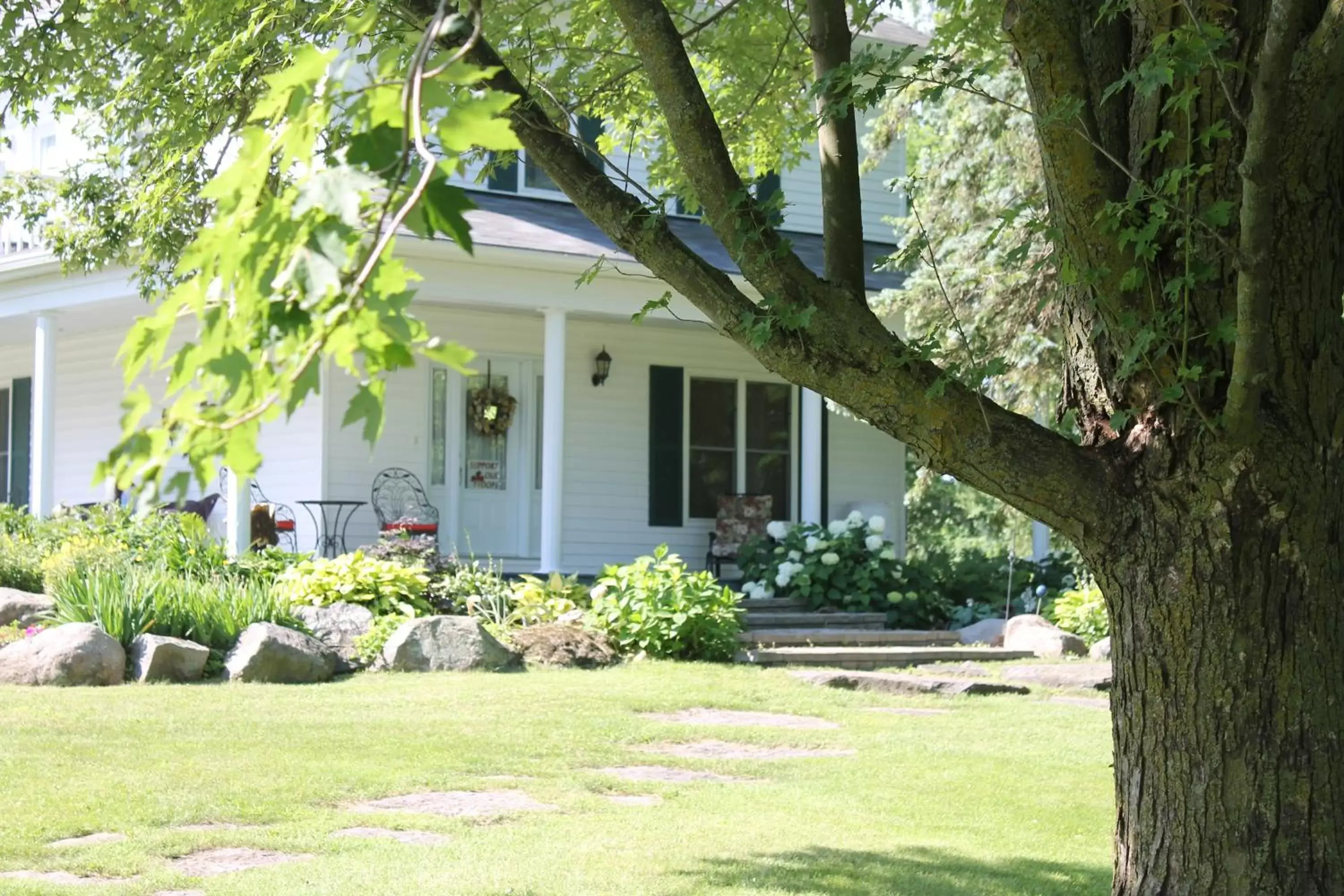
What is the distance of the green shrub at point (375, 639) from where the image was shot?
10.6 meters

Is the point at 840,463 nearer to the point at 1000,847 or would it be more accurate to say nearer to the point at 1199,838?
the point at 1000,847

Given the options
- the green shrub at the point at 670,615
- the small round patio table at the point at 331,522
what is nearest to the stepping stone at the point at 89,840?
the green shrub at the point at 670,615

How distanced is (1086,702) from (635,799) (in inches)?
190

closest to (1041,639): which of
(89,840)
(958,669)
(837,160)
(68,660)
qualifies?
(958,669)

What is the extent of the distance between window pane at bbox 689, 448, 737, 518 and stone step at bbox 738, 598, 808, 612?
2.49 m

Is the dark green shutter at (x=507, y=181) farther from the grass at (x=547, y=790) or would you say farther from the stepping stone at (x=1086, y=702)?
the stepping stone at (x=1086, y=702)

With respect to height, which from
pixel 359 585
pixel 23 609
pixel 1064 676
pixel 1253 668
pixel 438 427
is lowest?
pixel 1064 676

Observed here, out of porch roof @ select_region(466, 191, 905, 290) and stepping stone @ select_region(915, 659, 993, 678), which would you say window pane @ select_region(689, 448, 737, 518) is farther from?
stepping stone @ select_region(915, 659, 993, 678)

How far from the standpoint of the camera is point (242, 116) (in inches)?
233

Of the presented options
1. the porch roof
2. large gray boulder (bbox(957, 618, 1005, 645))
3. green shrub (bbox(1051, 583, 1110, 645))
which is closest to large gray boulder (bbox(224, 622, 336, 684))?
the porch roof

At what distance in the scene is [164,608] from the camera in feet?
33.4

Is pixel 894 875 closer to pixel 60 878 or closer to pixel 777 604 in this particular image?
pixel 60 878

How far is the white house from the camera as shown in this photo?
563 inches

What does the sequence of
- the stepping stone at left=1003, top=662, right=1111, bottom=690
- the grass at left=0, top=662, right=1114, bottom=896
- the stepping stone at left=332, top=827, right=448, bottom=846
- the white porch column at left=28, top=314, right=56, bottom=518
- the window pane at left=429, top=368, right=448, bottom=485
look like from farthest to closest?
the window pane at left=429, top=368, right=448, bottom=485
the white porch column at left=28, top=314, right=56, bottom=518
the stepping stone at left=1003, top=662, right=1111, bottom=690
the stepping stone at left=332, top=827, right=448, bottom=846
the grass at left=0, top=662, right=1114, bottom=896
